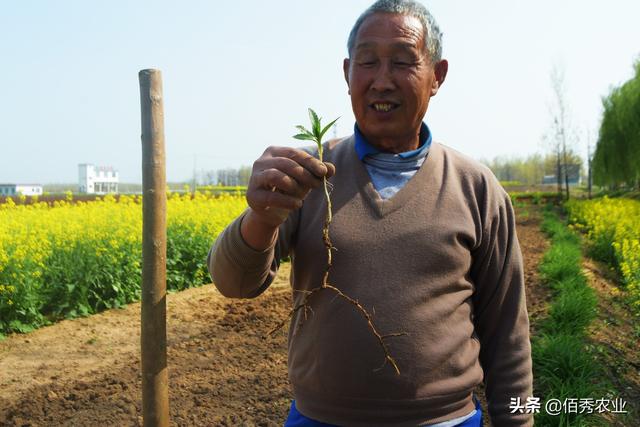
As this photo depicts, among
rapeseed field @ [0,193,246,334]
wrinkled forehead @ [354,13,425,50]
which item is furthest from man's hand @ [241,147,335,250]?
rapeseed field @ [0,193,246,334]

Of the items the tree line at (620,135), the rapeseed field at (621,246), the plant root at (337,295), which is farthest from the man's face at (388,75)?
the tree line at (620,135)

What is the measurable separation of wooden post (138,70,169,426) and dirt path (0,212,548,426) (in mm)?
1167

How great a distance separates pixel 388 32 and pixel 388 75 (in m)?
0.13

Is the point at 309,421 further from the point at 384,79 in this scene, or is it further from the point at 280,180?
the point at 384,79

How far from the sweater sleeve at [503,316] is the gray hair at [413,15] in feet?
1.47

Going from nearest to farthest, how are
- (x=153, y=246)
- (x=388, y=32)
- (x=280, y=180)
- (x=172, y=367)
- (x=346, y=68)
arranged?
(x=280, y=180)
(x=388, y=32)
(x=346, y=68)
(x=153, y=246)
(x=172, y=367)

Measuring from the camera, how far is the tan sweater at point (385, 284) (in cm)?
143

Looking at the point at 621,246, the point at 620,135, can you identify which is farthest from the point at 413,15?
the point at 620,135

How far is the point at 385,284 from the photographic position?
4.72 ft

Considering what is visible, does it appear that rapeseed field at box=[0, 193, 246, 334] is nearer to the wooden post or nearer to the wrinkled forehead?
the wooden post

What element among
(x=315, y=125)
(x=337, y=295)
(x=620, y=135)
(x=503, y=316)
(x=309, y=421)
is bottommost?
(x=309, y=421)

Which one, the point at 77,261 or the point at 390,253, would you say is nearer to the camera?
the point at 390,253

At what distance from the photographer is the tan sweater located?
1.43m

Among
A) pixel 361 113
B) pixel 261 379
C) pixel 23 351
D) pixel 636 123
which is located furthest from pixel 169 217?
pixel 636 123
